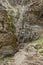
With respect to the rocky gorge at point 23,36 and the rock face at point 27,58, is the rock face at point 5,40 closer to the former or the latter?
the rocky gorge at point 23,36

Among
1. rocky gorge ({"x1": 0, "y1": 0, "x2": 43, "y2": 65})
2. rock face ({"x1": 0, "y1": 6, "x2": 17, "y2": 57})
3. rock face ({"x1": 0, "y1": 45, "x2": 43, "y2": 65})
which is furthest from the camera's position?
rock face ({"x1": 0, "y1": 6, "x2": 17, "y2": 57})

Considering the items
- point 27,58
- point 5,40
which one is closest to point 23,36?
point 5,40

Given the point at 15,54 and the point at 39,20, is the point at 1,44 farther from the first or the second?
the point at 39,20

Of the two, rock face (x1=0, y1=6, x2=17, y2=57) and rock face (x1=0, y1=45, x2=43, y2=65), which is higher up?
rock face (x1=0, y1=6, x2=17, y2=57)

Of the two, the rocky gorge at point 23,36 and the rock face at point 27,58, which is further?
the rocky gorge at point 23,36

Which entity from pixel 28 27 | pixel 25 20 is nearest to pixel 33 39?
pixel 28 27

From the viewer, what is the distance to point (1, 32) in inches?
231

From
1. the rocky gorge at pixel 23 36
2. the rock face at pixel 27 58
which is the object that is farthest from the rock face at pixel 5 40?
the rock face at pixel 27 58

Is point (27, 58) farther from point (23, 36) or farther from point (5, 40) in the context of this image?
point (23, 36)

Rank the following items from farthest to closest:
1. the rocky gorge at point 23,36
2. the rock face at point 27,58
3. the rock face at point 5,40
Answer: the rock face at point 5,40, the rocky gorge at point 23,36, the rock face at point 27,58

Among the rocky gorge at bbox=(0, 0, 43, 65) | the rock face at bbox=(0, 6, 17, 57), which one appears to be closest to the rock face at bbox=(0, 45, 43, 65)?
the rocky gorge at bbox=(0, 0, 43, 65)

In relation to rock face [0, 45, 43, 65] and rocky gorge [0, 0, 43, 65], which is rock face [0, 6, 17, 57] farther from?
rock face [0, 45, 43, 65]

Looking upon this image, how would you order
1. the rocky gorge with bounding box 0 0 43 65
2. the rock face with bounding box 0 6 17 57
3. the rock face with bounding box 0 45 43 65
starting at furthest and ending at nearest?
the rock face with bounding box 0 6 17 57, the rocky gorge with bounding box 0 0 43 65, the rock face with bounding box 0 45 43 65

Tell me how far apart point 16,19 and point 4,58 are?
10.1ft
